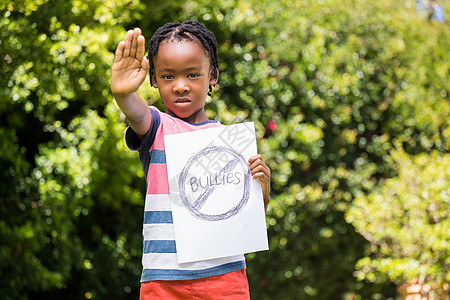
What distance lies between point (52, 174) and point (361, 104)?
10.6 feet

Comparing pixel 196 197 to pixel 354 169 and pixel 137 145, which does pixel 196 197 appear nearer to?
pixel 137 145

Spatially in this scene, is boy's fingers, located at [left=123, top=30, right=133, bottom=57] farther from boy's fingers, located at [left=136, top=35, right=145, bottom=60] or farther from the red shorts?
the red shorts

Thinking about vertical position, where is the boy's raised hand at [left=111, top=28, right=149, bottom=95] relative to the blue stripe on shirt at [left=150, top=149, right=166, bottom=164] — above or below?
above

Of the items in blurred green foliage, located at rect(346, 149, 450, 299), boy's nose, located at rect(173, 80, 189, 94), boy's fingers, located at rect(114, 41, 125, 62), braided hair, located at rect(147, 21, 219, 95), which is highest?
braided hair, located at rect(147, 21, 219, 95)

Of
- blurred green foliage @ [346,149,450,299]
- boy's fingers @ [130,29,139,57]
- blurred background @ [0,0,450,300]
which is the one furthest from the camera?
blurred green foliage @ [346,149,450,299]

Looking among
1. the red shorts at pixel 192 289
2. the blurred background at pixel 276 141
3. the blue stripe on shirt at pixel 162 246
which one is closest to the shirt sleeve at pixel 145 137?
the blue stripe on shirt at pixel 162 246

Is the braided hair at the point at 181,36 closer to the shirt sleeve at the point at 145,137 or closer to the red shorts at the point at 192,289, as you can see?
the shirt sleeve at the point at 145,137

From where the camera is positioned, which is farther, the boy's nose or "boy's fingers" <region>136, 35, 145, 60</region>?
the boy's nose

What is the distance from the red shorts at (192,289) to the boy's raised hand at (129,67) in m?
0.61

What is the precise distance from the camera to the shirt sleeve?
1.97 meters

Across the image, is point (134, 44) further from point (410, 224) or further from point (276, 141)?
point (410, 224)

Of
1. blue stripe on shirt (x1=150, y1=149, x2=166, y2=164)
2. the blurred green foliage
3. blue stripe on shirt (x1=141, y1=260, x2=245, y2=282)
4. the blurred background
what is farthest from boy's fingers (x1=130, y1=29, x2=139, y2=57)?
the blurred green foliage

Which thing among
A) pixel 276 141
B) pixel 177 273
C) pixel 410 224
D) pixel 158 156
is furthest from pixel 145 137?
pixel 410 224

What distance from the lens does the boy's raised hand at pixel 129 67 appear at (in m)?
1.78
